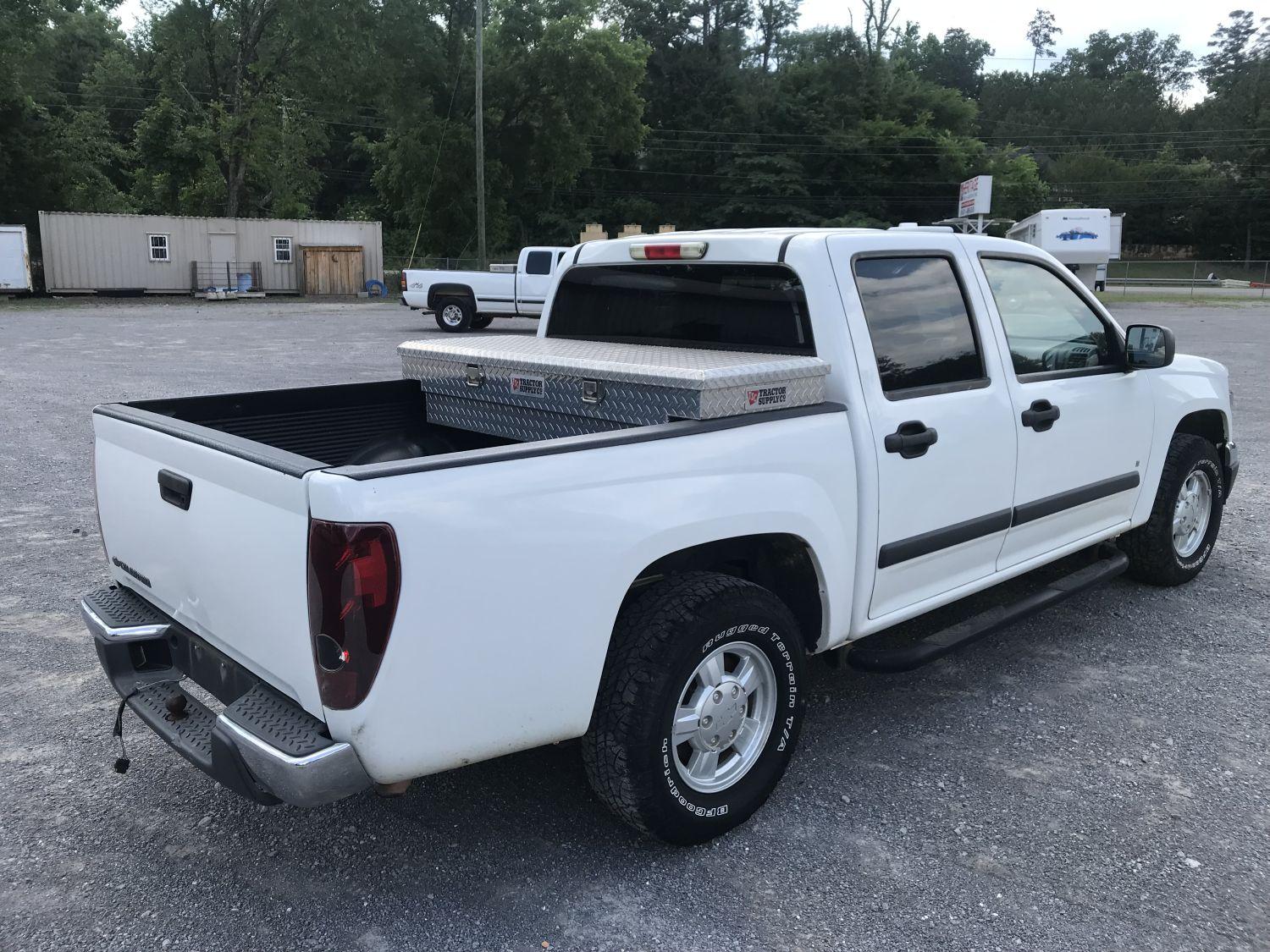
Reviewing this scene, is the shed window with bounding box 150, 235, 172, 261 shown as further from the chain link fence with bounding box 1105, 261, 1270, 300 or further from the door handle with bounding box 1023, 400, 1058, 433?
the chain link fence with bounding box 1105, 261, 1270, 300

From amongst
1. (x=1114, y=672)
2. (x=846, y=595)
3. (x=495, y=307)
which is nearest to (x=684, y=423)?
(x=846, y=595)

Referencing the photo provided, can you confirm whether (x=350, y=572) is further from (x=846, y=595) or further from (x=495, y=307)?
(x=495, y=307)

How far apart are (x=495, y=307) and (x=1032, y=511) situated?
20153 millimetres

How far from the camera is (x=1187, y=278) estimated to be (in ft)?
189

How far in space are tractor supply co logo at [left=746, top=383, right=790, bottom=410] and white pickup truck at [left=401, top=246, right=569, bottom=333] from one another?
19717 mm

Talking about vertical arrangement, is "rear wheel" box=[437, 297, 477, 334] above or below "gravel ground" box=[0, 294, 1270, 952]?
above

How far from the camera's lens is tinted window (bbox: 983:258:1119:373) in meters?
4.34

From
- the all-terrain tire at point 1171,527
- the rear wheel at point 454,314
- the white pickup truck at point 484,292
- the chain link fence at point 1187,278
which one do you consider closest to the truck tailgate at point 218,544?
the all-terrain tire at point 1171,527

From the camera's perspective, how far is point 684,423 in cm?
313

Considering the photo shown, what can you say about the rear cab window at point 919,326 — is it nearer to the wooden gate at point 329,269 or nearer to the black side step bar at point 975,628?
the black side step bar at point 975,628

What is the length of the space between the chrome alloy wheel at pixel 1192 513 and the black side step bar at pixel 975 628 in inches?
26.7

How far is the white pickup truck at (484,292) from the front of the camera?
911 inches

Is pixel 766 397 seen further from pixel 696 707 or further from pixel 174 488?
pixel 174 488


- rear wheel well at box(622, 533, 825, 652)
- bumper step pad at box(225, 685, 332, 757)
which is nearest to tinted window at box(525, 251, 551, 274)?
rear wheel well at box(622, 533, 825, 652)
